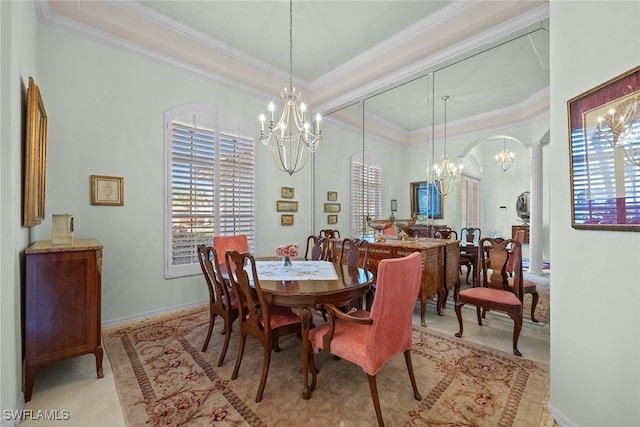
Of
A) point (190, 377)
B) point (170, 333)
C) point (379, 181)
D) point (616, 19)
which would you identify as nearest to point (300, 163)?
point (379, 181)

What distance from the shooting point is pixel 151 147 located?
3.55 m

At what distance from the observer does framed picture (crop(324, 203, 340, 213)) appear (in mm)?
5297

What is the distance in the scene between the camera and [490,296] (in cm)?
279

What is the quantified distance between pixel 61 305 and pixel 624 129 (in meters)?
3.74

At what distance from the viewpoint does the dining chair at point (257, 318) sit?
199 cm

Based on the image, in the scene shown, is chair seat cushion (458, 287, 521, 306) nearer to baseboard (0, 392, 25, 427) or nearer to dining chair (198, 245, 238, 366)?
dining chair (198, 245, 238, 366)

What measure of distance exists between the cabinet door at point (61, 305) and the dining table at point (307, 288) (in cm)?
137

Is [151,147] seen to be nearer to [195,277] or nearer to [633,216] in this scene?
[195,277]

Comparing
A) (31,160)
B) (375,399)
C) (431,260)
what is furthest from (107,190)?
(431,260)

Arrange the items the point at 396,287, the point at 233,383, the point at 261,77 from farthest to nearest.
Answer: the point at 261,77, the point at 233,383, the point at 396,287

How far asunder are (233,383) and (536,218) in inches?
138

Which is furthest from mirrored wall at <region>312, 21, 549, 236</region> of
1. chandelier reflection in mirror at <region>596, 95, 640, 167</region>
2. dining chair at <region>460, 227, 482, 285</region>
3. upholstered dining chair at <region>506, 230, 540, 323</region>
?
chandelier reflection in mirror at <region>596, 95, 640, 167</region>

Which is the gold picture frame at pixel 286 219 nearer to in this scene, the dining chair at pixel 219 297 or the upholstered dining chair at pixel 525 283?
the dining chair at pixel 219 297

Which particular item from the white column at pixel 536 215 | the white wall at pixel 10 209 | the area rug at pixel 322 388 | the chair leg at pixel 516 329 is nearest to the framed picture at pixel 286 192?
the area rug at pixel 322 388
